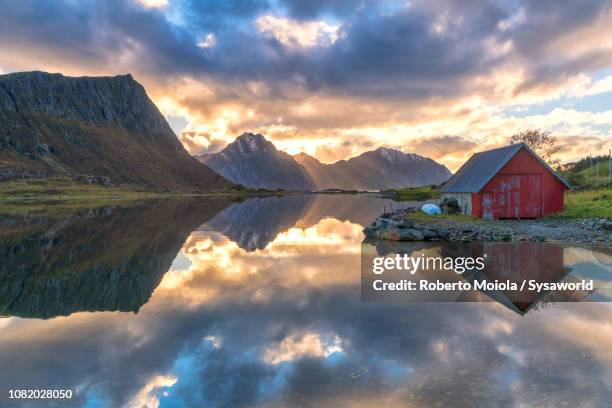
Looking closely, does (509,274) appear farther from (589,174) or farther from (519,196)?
(589,174)

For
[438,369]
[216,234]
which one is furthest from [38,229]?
[438,369]

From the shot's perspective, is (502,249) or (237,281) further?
(502,249)

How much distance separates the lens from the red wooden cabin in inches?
1416

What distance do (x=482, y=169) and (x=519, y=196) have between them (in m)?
4.65

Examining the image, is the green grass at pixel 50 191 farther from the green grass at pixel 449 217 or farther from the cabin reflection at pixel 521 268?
the cabin reflection at pixel 521 268

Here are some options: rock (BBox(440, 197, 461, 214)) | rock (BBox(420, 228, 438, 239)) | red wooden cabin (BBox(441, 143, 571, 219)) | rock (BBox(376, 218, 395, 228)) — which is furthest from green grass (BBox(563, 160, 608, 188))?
rock (BBox(420, 228, 438, 239))

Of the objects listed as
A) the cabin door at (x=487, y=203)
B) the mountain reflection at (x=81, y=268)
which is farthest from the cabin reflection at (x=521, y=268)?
the cabin door at (x=487, y=203)

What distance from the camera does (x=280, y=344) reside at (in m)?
9.82

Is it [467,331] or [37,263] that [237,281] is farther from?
[37,263]

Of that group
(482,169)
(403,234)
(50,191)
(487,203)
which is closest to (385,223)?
(403,234)

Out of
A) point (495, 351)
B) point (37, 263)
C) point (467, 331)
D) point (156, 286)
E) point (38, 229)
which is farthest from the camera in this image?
point (38, 229)

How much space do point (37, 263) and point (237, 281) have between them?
11.6 metres

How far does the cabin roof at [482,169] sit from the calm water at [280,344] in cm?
1920

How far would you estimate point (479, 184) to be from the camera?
120ft
